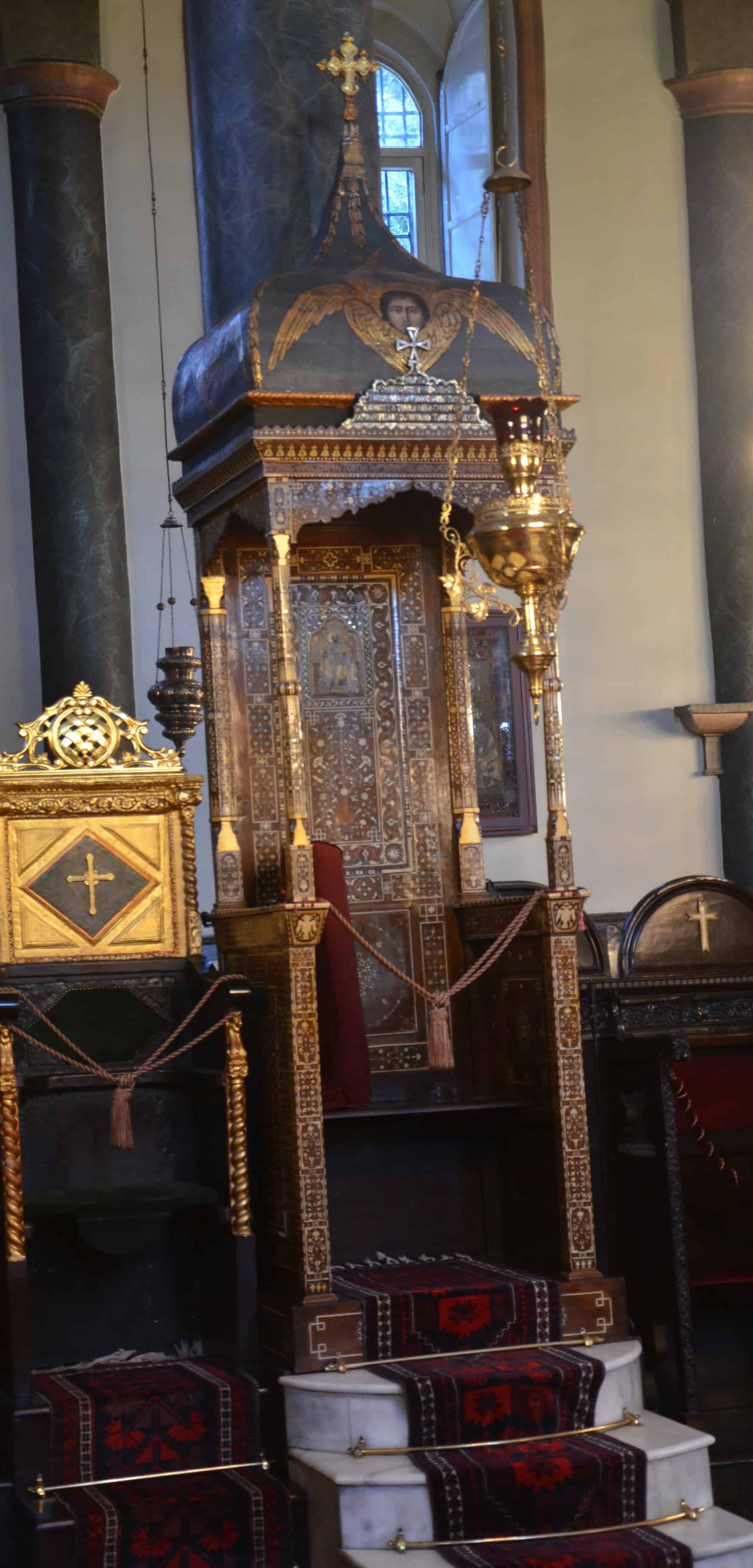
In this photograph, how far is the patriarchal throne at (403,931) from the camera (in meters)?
5.00

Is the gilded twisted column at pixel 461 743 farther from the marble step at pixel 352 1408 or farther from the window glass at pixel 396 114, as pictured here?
the window glass at pixel 396 114

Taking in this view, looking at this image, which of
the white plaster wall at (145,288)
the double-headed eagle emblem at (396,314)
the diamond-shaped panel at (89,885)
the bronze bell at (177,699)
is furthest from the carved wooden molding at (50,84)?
the diamond-shaped panel at (89,885)

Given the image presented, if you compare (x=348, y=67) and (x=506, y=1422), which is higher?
(x=348, y=67)

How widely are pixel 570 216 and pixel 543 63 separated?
92 cm

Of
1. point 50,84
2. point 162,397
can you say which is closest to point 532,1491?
point 162,397

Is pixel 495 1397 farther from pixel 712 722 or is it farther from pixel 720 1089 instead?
pixel 712 722

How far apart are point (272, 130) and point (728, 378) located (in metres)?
4.39

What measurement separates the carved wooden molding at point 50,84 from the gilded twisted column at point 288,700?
211 inches

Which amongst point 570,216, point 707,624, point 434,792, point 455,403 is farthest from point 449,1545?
point 570,216

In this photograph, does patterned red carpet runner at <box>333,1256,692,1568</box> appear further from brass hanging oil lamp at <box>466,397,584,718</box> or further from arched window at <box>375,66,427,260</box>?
arched window at <box>375,66,427,260</box>

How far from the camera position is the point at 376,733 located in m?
6.66

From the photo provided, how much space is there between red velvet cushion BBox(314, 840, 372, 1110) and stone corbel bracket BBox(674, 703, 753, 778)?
5483 mm

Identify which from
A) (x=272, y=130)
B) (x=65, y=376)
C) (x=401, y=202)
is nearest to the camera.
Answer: (x=272, y=130)

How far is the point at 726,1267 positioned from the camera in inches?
251
